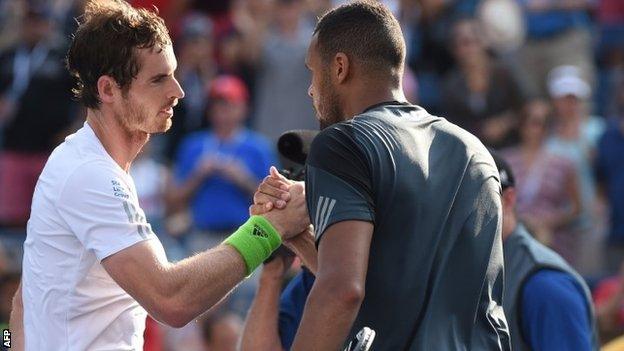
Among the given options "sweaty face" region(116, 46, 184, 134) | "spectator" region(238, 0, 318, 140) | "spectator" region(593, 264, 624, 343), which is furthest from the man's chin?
"spectator" region(238, 0, 318, 140)

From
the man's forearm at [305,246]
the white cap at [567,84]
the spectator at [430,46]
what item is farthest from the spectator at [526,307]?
the spectator at [430,46]

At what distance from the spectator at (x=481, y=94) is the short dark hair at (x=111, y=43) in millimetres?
6889

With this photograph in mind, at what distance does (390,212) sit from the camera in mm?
3982

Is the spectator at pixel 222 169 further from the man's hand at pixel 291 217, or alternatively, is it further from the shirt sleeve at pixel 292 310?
the man's hand at pixel 291 217

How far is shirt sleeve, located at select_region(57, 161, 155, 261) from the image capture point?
4.38 m

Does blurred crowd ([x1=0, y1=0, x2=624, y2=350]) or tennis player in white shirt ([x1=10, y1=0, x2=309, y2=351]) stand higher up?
tennis player in white shirt ([x1=10, y1=0, x2=309, y2=351])

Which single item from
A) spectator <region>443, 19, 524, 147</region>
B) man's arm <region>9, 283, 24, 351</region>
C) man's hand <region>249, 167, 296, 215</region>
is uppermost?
man's hand <region>249, 167, 296, 215</region>

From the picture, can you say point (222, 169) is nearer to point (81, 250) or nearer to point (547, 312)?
point (547, 312)

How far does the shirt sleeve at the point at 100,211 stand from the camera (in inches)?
172

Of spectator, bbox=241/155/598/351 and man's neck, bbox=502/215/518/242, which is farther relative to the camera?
man's neck, bbox=502/215/518/242

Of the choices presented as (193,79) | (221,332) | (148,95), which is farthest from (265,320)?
(193,79)

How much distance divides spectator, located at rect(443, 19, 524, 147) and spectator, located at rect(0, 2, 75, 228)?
143 inches

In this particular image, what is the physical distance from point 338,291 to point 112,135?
1268mm

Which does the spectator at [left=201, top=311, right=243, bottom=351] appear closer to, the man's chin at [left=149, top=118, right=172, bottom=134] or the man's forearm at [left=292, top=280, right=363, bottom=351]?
the man's chin at [left=149, top=118, right=172, bottom=134]
